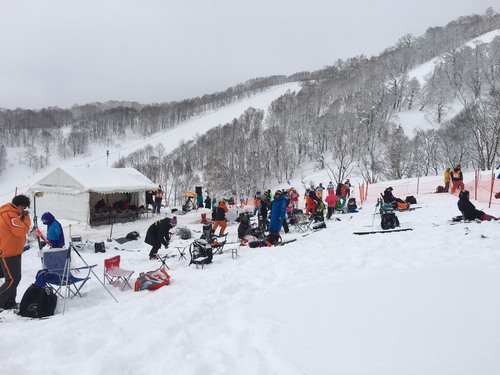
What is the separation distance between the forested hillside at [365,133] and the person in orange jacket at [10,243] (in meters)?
29.9

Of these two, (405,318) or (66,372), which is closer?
(66,372)

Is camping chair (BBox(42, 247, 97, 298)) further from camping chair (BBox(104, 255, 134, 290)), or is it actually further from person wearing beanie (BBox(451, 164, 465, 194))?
person wearing beanie (BBox(451, 164, 465, 194))

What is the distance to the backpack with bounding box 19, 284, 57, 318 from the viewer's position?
4.48 m

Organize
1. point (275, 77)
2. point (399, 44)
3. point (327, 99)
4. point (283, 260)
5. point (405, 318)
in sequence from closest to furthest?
point (405, 318)
point (283, 260)
point (327, 99)
point (399, 44)
point (275, 77)

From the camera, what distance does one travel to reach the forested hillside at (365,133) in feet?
119

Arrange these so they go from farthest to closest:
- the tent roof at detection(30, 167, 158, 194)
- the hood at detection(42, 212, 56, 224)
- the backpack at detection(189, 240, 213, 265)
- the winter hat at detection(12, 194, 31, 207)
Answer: the tent roof at detection(30, 167, 158, 194) < the backpack at detection(189, 240, 213, 265) < the hood at detection(42, 212, 56, 224) < the winter hat at detection(12, 194, 31, 207)

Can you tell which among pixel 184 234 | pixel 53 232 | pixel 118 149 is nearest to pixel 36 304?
pixel 53 232

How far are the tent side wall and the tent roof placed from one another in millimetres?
382

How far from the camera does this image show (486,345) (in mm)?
2787

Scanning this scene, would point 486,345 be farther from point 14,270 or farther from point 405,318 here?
point 14,270

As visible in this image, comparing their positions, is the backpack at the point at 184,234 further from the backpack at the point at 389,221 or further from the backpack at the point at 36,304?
the backpack at the point at 36,304

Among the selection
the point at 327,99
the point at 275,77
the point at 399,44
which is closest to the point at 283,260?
the point at 327,99

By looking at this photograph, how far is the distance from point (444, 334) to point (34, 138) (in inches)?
4222

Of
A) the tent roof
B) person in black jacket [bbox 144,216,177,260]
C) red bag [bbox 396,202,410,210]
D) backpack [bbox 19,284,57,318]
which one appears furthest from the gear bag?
the tent roof
